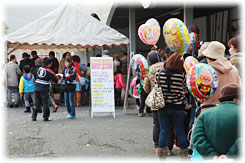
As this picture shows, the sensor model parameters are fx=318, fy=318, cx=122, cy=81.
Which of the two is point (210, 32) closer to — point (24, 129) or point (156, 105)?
point (24, 129)

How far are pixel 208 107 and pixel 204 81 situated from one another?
0.38 metres

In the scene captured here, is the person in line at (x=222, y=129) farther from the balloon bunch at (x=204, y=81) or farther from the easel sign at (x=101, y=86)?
the easel sign at (x=101, y=86)

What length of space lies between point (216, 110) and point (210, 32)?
16175mm

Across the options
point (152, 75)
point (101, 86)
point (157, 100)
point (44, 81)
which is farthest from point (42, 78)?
point (157, 100)

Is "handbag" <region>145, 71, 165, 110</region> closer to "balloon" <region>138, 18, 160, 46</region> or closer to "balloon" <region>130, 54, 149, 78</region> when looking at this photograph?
"balloon" <region>130, 54, 149, 78</region>

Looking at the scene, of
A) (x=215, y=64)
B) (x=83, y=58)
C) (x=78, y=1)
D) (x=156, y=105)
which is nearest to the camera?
(x=215, y=64)

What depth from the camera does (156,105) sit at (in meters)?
4.93

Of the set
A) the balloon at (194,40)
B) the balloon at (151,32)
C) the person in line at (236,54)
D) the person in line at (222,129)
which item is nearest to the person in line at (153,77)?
the balloon at (194,40)

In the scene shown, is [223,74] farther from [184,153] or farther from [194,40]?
[194,40]

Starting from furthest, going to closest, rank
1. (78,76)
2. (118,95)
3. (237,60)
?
1. (78,76)
2. (118,95)
3. (237,60)

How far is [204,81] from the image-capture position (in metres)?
4.03

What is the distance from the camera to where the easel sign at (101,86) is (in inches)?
397

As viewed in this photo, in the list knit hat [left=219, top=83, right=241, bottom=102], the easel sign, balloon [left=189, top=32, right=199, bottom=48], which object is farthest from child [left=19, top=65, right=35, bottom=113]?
knit hat [left=219, top=83, right=241, bottom=102]

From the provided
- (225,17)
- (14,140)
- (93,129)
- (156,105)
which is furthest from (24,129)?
(225,17)
